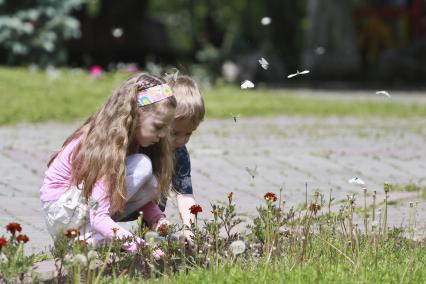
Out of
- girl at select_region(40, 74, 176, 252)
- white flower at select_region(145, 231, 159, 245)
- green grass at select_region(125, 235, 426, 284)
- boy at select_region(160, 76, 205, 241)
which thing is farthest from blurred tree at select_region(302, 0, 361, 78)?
white flower at select_region(145, 231, 159, 245)

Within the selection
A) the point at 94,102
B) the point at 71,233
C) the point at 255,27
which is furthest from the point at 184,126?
the point at 255,27

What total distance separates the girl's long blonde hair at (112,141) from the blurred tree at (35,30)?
530 inches

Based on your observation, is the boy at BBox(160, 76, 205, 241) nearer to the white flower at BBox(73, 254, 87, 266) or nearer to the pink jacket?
the pink jacket

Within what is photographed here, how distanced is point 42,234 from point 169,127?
111cm

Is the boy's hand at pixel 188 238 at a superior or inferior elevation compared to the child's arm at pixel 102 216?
inferior

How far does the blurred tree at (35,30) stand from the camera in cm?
1842

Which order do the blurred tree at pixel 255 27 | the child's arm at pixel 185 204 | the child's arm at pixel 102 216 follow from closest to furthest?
the child's arm at pixel 102 216
the child's arm at pixel 185 204
the blurred tree at pixel 255 27

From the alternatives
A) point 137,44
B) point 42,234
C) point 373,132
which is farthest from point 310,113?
point 137,44

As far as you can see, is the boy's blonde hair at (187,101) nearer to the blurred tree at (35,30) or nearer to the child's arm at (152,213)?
the child's arm at (152,213)

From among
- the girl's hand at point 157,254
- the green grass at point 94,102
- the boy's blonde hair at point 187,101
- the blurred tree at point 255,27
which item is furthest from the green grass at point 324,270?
the blurred tree at point 255,27

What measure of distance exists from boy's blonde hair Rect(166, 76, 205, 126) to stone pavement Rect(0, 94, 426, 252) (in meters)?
0.36

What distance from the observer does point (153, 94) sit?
16.9 feet

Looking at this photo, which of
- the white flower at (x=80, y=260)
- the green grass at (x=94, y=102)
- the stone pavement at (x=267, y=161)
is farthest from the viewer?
the green grass at (x=94, y=102)

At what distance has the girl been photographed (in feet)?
16.5
